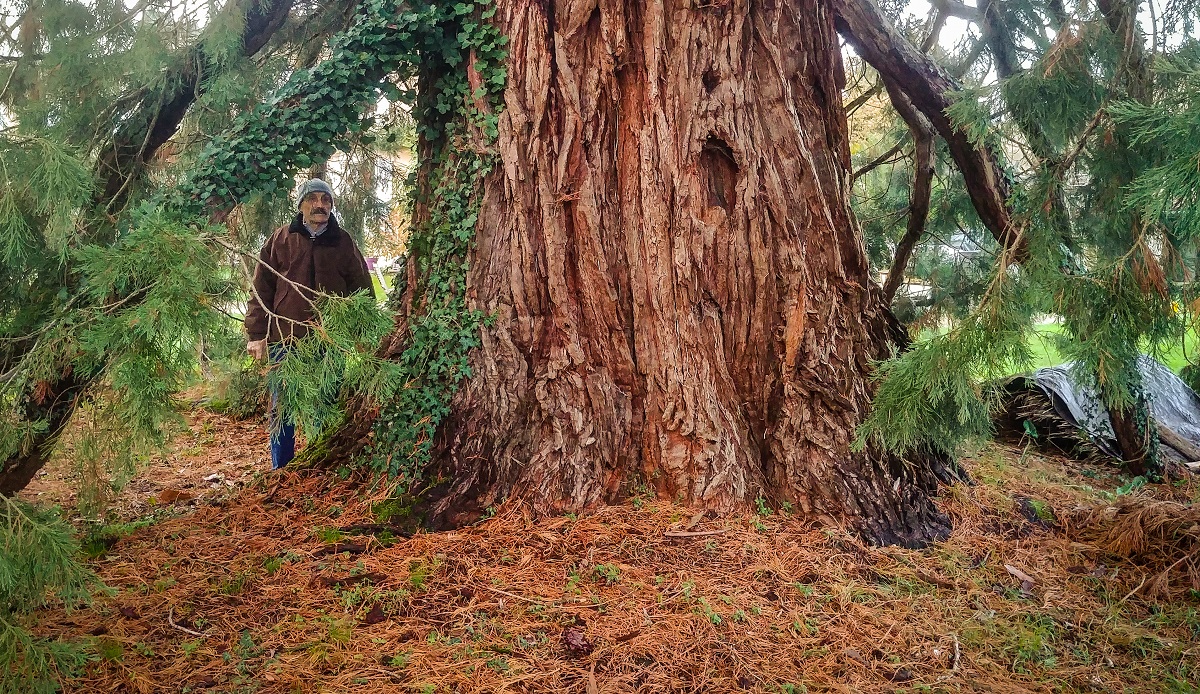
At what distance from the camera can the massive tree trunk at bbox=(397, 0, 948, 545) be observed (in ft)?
11.2

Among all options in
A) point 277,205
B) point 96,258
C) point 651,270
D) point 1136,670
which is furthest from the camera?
point 277,205

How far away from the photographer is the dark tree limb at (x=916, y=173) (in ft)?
14.8

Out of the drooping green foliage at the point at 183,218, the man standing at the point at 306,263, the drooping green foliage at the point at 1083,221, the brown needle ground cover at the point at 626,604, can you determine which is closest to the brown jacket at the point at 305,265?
the man standing at the point at 306,263

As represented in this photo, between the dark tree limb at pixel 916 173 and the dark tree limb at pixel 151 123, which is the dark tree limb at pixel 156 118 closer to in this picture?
the dark tree limb at pixel 151 123

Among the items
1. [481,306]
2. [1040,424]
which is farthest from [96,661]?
[1040,424]

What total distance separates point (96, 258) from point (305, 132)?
50.4 inches

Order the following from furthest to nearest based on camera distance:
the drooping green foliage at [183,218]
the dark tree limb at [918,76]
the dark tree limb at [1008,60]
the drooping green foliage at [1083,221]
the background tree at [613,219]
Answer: the dark tree limb at [918,76] < the dark tree limb at [1008,60] < the background tree at [613,219] < the drooping green foliage at [1083,221] < the drooping green foliage at [183,218]

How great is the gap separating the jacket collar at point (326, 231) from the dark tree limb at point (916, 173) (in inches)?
123

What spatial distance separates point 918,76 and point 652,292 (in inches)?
75.3

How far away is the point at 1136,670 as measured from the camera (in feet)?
8.73

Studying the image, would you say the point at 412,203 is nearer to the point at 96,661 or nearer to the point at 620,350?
the point at 620,350

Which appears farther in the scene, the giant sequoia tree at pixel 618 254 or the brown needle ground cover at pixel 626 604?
the giant sequoia tree at pixel 618 254

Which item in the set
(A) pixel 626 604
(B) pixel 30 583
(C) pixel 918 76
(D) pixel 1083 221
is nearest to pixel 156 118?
(B) pixel 30 583

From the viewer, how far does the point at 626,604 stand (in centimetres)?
280
